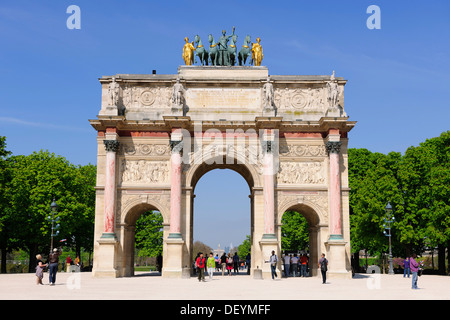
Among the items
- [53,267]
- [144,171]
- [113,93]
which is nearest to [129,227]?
[144,171]

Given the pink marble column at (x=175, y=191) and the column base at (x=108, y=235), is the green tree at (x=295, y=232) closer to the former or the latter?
the pink marble column at (x=175, y=191)

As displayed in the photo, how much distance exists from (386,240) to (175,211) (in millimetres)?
20100

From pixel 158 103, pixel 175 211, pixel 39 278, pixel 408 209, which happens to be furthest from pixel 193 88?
pixel 408 209

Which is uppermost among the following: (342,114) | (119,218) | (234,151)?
(342,114)

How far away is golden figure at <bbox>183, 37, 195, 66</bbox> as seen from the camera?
121ft

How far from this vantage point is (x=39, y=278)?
24.5 m

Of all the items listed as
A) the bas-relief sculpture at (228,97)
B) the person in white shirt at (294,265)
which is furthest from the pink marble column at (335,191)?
the person in white shirt at (294,265)

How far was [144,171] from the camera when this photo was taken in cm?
3475

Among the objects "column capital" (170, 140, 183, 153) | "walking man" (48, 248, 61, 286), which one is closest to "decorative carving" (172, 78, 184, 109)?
"column capital" (170, 140, 183, 153)

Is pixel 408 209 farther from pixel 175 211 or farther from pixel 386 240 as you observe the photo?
pixel 175 211

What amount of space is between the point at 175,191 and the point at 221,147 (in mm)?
4144

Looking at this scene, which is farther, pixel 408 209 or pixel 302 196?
pixel 408 209

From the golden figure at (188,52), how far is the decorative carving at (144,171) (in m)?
7.42
